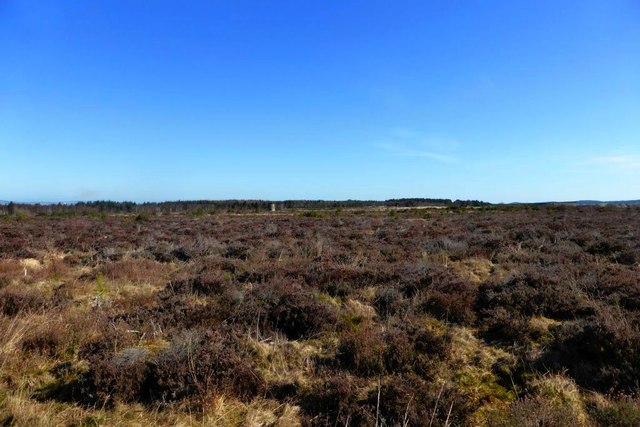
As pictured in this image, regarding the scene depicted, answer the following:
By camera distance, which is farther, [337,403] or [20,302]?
[20,302]

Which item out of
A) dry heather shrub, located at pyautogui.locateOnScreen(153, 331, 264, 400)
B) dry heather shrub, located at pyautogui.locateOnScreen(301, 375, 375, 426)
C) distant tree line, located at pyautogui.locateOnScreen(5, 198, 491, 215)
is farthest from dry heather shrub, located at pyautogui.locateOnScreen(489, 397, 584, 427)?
distant tree line, located at pyautogui.locateOnScreen(5, 198, 491, 215)

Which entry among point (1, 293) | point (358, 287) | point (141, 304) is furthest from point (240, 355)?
point (1, 293)

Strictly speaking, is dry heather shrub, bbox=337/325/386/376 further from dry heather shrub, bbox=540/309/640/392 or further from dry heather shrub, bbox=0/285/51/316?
dry heather shrub, bbox=0/285/51/316

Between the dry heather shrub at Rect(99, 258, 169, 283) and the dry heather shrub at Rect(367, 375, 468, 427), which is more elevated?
the dry heather shrub at Rect(99, 258, 169, 283)

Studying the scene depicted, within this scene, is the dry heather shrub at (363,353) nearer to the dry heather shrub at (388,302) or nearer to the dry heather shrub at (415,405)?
the dry heather shrub at (415,405)

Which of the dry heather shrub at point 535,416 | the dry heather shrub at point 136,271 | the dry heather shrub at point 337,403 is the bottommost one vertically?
the dry heather shrub at point 337,403

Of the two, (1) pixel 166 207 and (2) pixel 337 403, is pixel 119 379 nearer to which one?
(2) pixel 337 403

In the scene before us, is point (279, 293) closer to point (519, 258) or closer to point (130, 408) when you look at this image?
point (130, 408)

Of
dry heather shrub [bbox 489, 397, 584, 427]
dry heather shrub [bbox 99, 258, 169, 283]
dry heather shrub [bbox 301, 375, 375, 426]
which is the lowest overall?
dry heather shrub [bbox 301, 375, 375, 426]

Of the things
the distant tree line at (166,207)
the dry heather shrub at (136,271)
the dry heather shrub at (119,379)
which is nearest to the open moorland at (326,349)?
the dry heather shrub at (119,379)

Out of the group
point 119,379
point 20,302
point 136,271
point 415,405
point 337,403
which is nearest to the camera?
point 415,405

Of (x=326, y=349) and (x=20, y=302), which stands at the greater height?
(x=20, y=302)

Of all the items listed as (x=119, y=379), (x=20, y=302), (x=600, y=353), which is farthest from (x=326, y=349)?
(x=20, y=302)

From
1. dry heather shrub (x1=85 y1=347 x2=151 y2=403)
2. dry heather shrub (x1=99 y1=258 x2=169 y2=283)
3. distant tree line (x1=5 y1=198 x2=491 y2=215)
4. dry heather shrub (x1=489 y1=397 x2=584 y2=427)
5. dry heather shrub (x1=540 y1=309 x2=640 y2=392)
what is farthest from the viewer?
distant tree line (x1=5 y1=198 x2=491 y2=215)
